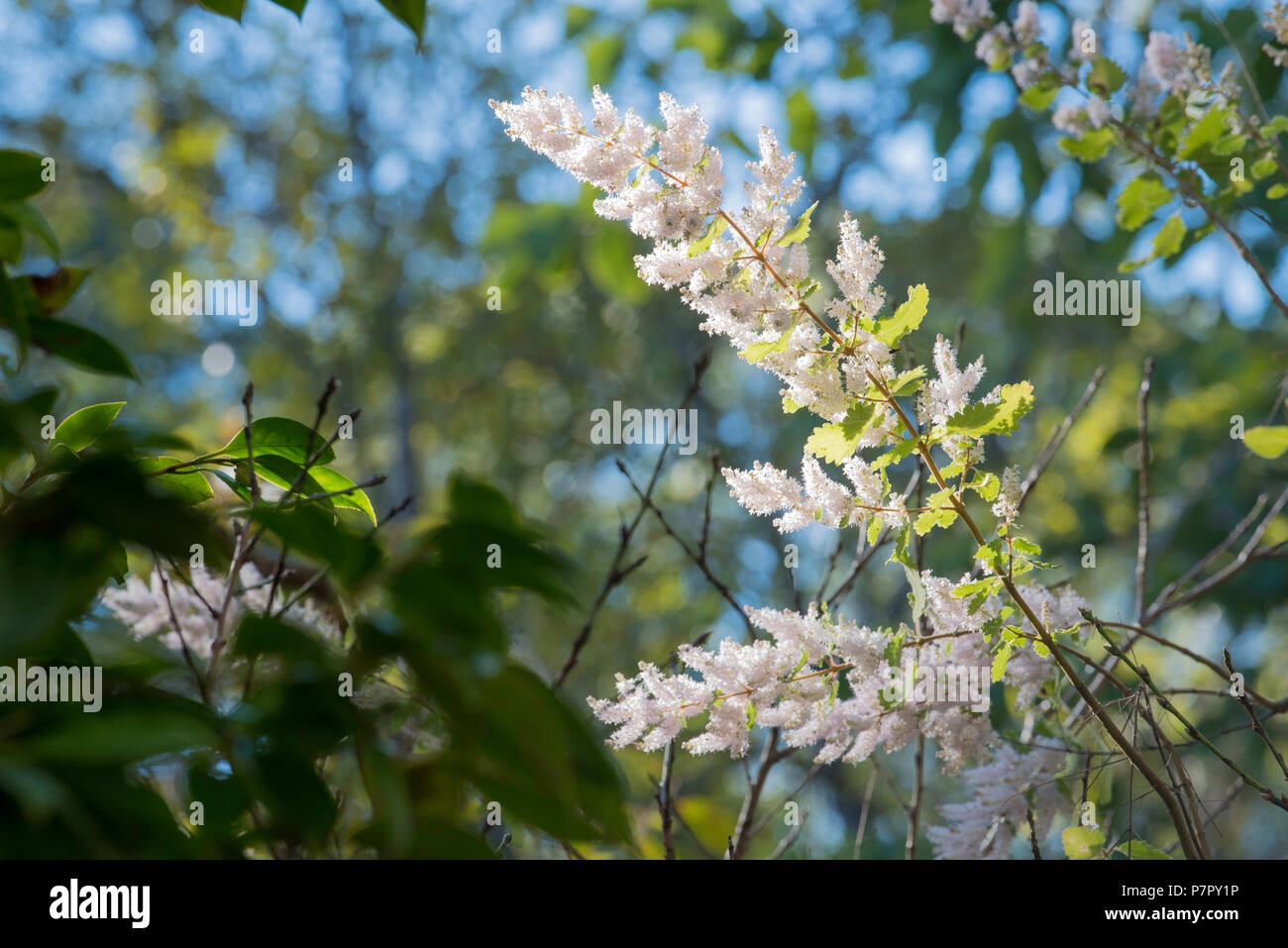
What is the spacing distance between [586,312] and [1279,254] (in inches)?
242

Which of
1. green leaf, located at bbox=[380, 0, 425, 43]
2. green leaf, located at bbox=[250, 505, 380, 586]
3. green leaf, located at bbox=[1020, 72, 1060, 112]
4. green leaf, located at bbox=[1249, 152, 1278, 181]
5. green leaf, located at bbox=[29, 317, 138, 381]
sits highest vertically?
green leaf, located at bbox=[1020, 72, 1060, 112]

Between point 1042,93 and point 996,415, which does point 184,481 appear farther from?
point 1042,93

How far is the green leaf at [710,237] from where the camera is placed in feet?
2.42

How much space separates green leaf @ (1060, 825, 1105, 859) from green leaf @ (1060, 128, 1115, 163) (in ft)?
2.28

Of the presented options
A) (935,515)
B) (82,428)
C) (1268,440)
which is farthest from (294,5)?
(1268,440)

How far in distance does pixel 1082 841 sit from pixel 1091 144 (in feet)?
2.38

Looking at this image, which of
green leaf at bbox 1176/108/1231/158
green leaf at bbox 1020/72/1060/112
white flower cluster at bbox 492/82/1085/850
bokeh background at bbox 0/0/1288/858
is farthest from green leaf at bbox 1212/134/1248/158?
bokeh background at bbox 0/0/1288/858

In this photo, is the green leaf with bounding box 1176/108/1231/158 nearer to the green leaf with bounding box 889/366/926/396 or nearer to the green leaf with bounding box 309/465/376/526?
the green leaf with bounding box 889/366/926/396

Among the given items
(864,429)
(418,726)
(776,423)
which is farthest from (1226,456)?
(776,423)

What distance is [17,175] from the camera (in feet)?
1.47

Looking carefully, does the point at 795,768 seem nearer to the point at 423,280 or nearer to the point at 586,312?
the point at 586,312

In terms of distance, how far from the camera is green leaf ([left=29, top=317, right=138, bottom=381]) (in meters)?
0.50

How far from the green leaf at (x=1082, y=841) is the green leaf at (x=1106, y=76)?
2.60 ft

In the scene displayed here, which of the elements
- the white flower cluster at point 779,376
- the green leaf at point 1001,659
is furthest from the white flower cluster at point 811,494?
the green leaf at point 1001,659
